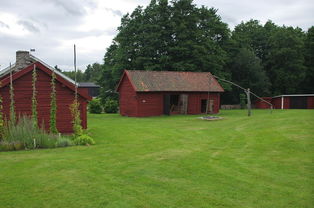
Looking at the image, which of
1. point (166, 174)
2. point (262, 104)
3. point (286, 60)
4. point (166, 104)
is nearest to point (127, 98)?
point (166, 104)

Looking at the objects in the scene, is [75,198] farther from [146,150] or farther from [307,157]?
[307,157]

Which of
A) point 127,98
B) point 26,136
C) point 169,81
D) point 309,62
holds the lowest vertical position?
point 26,136

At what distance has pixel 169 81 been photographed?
3322 centimetres

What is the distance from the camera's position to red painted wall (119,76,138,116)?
101 feet

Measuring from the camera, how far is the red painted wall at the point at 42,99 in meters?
16.2

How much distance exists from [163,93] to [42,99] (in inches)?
662

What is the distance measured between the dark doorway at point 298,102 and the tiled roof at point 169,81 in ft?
52.7

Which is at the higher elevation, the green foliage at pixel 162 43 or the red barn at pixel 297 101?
the green foliage at pixel 162 43

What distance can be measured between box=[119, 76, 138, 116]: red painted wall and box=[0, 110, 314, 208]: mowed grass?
17291 millimetres

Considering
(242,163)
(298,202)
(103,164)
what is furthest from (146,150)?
(298,202)

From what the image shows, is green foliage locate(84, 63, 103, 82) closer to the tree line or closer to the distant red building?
Answer: the tree line

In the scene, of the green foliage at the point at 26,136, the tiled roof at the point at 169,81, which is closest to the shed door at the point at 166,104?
the tiled roof at the point at 169,81

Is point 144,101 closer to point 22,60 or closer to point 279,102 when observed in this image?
point 22,60

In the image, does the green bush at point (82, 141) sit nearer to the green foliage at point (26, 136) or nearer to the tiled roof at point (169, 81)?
the green foliage at point (26, 136)
